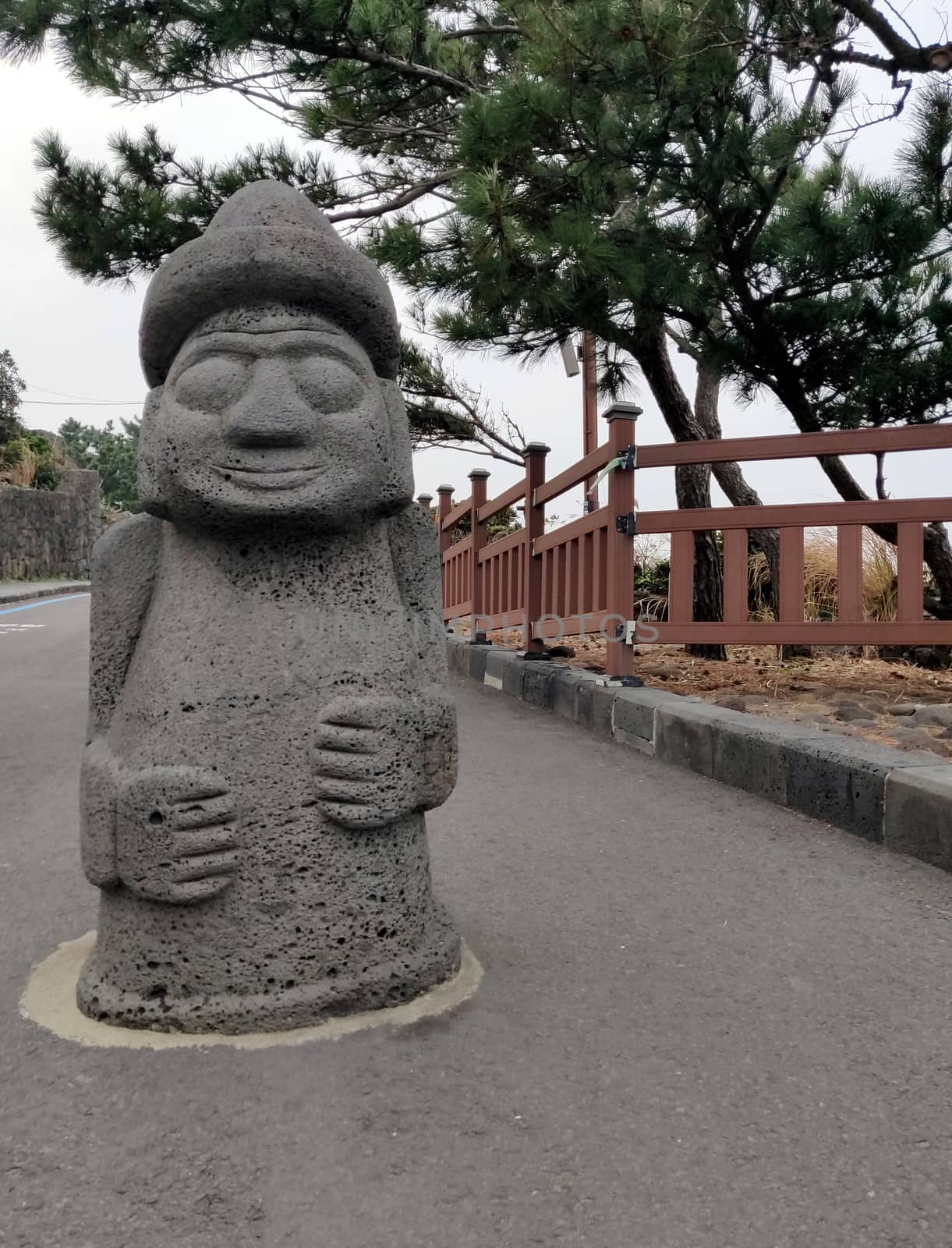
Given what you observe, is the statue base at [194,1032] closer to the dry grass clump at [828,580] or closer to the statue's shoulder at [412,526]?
the statue's shoulder at [412,526]

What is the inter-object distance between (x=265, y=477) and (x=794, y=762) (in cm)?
238

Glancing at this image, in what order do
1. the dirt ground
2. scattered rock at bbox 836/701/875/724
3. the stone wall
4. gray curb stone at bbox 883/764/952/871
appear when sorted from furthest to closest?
the stone wall
scattered rock at bbox 836/701/875/724
the dirt ground
gray curb stone at bbox 883/764/952/871

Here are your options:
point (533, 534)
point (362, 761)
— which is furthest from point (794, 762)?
point (533, 534)

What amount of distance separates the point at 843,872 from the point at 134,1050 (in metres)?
1.98

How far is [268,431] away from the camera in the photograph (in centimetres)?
188

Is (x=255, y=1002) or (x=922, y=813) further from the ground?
(x=922, y=813)

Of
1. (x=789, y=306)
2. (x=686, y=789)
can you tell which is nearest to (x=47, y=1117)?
(x=686, y=789)

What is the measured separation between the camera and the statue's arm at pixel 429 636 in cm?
205

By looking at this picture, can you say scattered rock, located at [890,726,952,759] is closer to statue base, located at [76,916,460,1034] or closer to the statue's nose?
statue base, located at [76,916,460,1034]

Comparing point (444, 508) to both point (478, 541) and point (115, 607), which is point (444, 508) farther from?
point (115, 607)

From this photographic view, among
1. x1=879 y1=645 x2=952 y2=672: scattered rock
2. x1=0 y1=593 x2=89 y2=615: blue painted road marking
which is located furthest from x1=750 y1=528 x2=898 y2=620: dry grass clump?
x1=0 y1=593 x2=89 y2=615: blue painted road marking

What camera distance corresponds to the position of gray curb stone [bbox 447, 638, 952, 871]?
2994mm

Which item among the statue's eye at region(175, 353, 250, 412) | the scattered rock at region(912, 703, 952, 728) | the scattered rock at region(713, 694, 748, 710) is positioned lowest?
the scattered rock at region(912, 703, 952, 728)

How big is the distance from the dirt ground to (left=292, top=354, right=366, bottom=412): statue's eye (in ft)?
9.12
